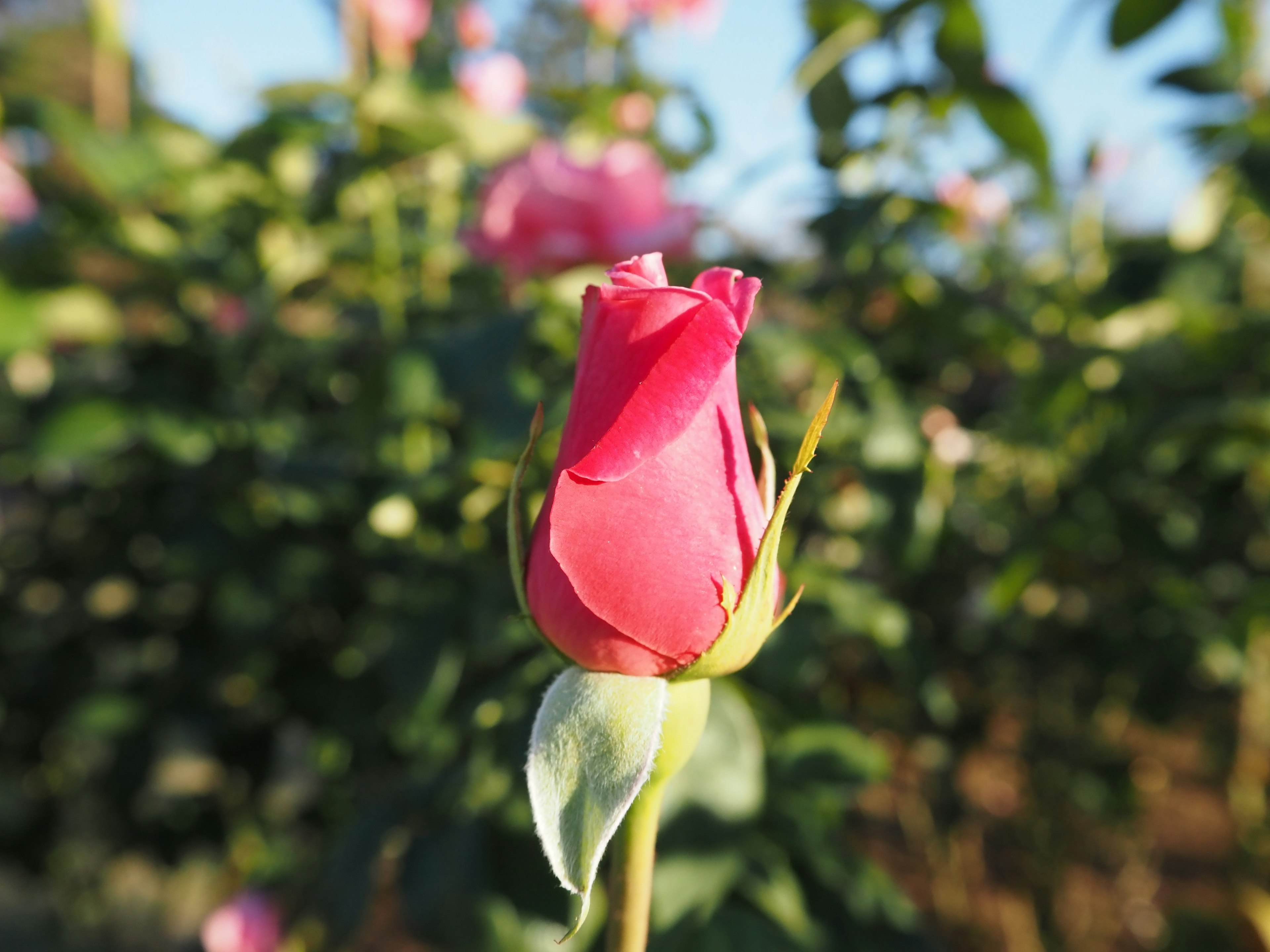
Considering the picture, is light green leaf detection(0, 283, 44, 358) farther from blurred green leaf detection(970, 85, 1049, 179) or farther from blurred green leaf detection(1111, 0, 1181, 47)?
blurred green leaf detection(1111, 0, 1181, 47)

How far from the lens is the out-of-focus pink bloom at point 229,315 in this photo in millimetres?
1138

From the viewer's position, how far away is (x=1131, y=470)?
35.6 inches

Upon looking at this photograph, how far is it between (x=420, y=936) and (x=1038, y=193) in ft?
2.49

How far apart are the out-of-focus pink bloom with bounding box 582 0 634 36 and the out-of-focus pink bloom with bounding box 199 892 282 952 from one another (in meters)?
1.43

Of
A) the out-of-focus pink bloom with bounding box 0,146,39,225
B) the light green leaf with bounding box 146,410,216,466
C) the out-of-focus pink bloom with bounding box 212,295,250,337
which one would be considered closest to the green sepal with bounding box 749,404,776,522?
the light green leaf with bounding box 146,410,216,466

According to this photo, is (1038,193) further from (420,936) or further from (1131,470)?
(420,936)

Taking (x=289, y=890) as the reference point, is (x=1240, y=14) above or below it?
above

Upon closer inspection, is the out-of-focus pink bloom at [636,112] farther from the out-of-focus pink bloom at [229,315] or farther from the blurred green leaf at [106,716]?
the blurred green leaf at [106,716]

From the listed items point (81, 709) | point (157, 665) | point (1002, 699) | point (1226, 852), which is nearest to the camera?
point (81, 709)

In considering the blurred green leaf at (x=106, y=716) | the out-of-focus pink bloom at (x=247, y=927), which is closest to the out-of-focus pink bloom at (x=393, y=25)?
the blurred green leaf at (x=106, y=716)

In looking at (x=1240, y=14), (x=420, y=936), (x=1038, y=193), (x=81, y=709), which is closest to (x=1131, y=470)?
(x=1038, y=193)

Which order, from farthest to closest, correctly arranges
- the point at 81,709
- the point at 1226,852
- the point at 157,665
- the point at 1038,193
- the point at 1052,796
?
1. the point at 1226,852
2. the point at 1052,796
3. the point at 157,665
4. the point at 81,709
5. the point at 1038,193

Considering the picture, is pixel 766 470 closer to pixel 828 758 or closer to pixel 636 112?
pixel 828 758

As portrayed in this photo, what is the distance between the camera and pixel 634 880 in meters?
0.30
